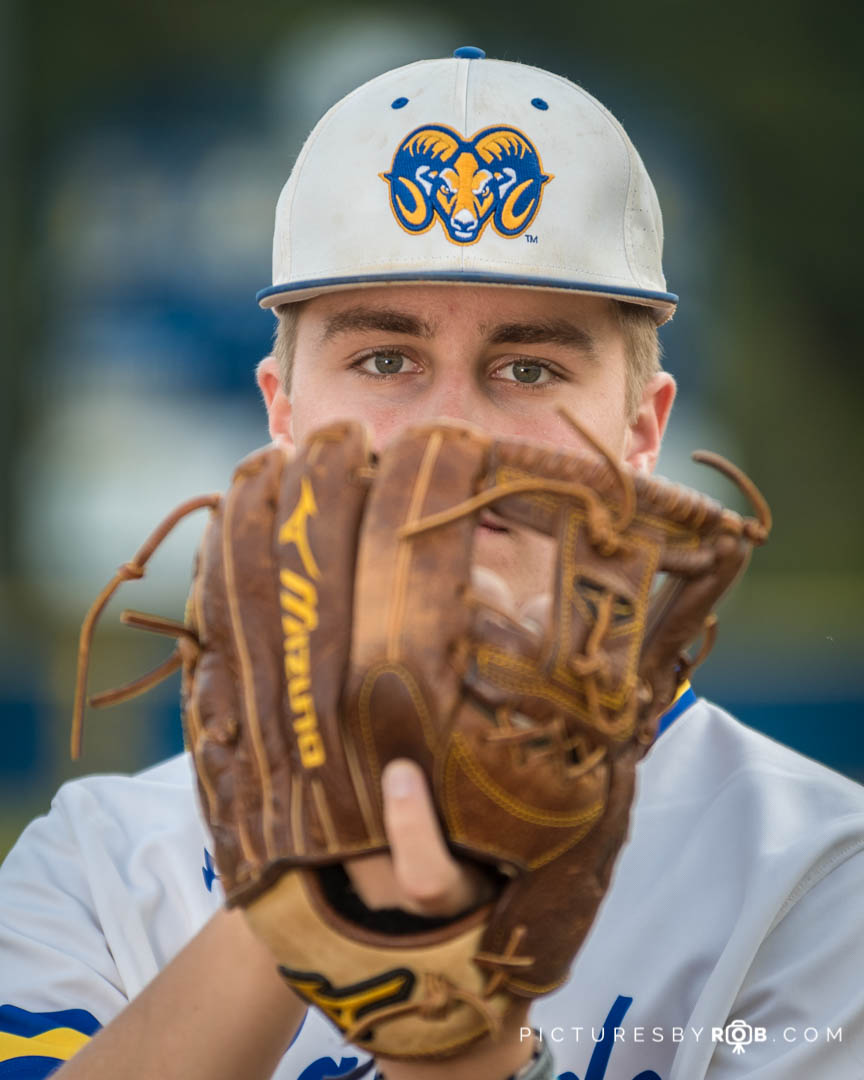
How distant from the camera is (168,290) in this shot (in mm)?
8695

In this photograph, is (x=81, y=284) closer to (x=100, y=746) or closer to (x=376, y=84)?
(x=100, y=746)

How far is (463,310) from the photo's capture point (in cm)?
207

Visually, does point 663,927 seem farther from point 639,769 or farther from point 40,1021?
point 40,1021

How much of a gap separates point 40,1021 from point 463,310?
1138mm

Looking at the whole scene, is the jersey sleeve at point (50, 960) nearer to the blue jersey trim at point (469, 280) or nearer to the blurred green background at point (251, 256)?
the blue jersey trim at point (469, 280)

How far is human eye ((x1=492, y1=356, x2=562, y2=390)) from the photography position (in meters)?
2.07

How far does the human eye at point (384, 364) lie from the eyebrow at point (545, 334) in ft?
0.41

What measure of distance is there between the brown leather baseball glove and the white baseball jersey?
1.38ft

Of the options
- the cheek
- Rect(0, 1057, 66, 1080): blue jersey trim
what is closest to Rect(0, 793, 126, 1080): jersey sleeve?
Rect(0, 1057, 66, 1080): blue jersey trim

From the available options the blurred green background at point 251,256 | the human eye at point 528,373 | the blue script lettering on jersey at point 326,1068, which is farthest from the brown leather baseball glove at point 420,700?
the blurred green background at point 251,256

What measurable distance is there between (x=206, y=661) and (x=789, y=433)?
31.8ft

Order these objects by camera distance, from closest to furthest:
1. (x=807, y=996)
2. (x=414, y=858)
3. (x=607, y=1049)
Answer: (x=414, y=858)
(x=807, y=996)
(x=607, y=1049)

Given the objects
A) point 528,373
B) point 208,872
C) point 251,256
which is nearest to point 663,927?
point 208,872

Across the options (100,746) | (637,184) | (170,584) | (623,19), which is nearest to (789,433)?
Result: (623,19)
